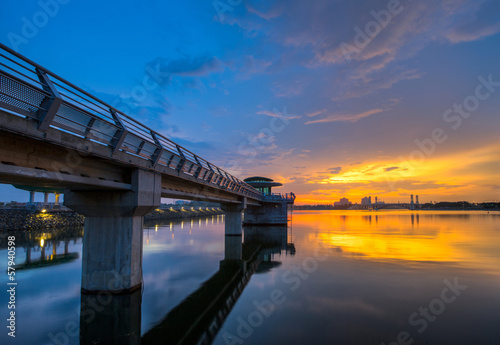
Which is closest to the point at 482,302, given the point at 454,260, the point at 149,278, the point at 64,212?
the point at 454,260

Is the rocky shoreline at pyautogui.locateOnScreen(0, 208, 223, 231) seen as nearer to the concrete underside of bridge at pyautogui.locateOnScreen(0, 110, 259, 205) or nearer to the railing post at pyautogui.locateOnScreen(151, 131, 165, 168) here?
the railing post at pyautogui.locateOnScreen(151, 131, 165, 168)

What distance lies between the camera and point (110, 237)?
13.6 meters

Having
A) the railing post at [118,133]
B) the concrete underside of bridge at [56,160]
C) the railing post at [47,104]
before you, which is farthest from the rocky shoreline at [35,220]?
the railing post at [47,104]

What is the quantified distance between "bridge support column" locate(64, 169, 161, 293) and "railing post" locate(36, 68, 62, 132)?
5.58m

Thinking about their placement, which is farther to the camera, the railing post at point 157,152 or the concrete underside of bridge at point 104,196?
the railing post at point 157,152

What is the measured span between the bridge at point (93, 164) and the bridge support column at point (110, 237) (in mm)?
46

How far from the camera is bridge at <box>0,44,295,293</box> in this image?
8.38m

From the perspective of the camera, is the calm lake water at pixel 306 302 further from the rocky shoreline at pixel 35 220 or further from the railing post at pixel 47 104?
the rocky shoreline at pixel 35 220

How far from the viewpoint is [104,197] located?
1369 centimetres

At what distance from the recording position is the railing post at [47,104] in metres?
8.56

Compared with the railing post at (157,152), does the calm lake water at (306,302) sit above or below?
below

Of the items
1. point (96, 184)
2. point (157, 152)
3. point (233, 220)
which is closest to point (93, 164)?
point (96, 184)

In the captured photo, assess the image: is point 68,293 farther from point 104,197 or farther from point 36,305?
point 104,197

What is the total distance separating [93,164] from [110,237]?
3888 millimetres
